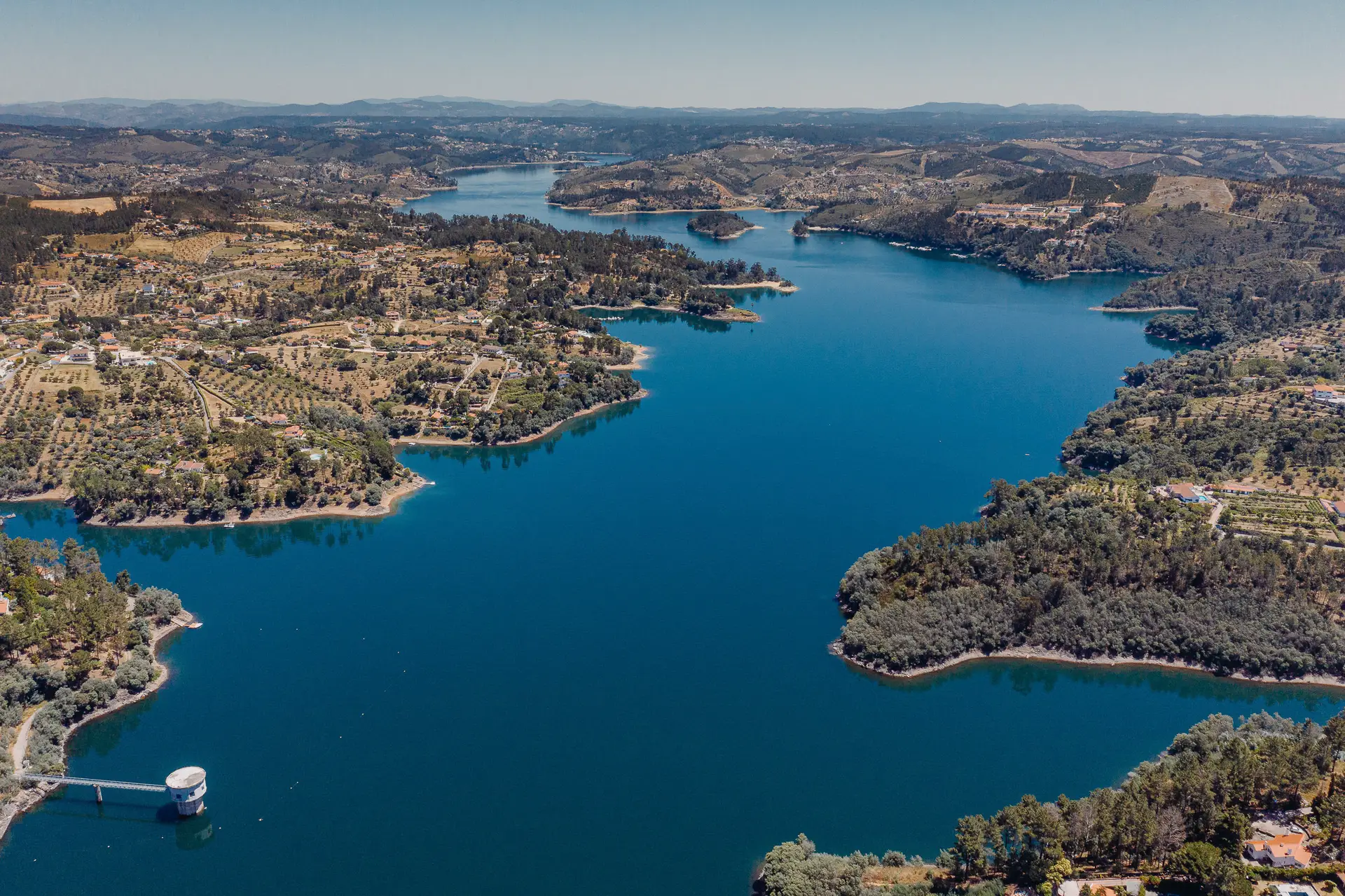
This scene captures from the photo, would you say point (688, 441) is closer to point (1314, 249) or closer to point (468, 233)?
point (468, 233)

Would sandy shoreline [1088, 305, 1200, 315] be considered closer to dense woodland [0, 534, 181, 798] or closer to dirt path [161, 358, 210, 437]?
dirt path [161, 358, 210, 437]

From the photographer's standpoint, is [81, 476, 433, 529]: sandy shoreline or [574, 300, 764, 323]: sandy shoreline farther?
[574, 300, 764, 323]: sandy shoreline

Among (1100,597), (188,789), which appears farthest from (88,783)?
(1100,597)

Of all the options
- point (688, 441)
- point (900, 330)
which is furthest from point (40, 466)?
point (900, 330)

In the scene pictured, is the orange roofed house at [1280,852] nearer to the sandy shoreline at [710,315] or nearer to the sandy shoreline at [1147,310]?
the sandy shoreline at [710,315]

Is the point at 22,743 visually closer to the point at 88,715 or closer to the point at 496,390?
the point at 88,715

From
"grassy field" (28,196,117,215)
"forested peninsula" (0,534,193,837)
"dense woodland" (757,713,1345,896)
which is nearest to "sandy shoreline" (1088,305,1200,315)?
"dense woodland" (757,713,1345,896)

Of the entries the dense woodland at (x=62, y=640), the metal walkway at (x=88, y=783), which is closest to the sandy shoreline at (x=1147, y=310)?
the dense woodland at (x=62, y=640)
